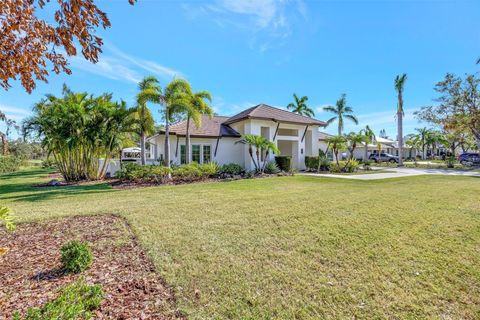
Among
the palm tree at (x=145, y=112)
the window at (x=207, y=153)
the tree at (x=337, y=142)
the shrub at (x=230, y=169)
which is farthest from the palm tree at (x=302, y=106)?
the palm tree at (x=145, y=112)

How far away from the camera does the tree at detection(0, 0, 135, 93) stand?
7.95 feet

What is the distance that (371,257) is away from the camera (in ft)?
13.4

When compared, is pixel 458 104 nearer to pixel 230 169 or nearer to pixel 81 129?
pixel 230 169

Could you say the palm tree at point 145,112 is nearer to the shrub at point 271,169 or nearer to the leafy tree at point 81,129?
the leafy tree at point 81,129

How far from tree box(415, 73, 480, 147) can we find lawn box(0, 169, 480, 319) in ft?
85.5

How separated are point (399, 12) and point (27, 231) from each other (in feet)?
57.3

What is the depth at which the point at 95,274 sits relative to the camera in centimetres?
345

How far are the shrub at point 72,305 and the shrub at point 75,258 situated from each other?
15.9 inches

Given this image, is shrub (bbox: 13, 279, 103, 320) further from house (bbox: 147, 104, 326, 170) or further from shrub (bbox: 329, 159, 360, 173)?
shrub (bbox: 329, 159, 360, 173)

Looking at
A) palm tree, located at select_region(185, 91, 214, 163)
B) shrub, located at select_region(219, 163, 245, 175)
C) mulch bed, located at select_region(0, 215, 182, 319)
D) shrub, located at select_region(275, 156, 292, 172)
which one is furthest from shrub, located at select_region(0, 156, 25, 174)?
shrub, located at select_region(275, 156, 292, 172)

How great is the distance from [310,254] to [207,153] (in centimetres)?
1574

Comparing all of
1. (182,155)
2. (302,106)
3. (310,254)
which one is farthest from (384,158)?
(310,254)

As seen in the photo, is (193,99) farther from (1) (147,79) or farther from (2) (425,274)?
(2) (425,274)

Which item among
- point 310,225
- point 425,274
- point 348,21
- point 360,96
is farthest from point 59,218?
point 360,96
